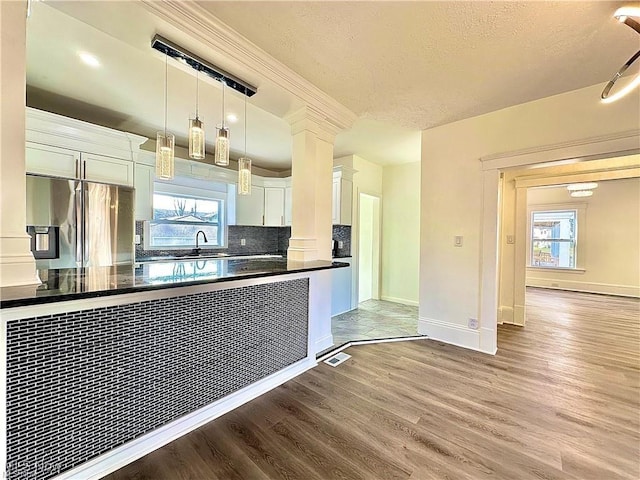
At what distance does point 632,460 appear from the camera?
1.53m

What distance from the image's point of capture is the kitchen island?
1.17 metres

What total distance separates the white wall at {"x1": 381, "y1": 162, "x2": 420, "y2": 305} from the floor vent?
2612 mm

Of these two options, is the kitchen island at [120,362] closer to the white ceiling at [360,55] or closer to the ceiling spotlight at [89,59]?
the white ceiling at [360,55]

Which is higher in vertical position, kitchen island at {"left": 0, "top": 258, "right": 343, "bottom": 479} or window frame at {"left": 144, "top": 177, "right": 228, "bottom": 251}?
window frame at {"left": 144, "top": 177, "right": 228, "bottom": 251}

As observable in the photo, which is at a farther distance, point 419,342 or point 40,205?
point 419,342

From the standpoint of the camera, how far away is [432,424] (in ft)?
5.95

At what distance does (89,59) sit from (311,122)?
73.8 inches

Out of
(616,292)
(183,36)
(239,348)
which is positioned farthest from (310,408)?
A: (616,292)

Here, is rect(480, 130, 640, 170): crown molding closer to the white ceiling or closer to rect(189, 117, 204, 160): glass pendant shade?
the white ceiling

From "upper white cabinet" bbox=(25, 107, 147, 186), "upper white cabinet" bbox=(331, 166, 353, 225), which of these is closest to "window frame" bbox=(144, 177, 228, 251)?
"upper white cabinet" bbox=(25, 107, 147, 186)

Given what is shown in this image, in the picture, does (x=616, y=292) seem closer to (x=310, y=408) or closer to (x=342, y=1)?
(x=310, y=408)

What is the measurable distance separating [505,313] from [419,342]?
186 centimetres

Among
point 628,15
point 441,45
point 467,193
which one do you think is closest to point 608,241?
point 467,193

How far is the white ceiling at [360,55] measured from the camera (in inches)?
64.2
